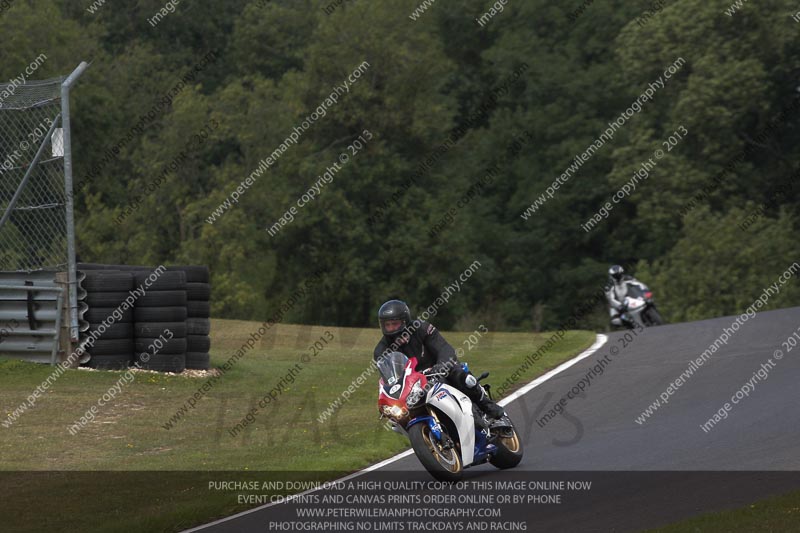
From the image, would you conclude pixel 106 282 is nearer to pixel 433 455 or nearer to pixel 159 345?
pixel 159 345

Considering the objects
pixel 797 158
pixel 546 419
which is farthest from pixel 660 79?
pixel 546 419

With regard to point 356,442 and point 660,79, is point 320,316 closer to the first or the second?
point 660,79

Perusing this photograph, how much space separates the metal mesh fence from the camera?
18.2 meters

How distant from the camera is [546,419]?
573 inches

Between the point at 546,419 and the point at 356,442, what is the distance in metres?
2.31

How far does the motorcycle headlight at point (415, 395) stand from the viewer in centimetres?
1075

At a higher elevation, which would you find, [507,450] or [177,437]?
[507,450]

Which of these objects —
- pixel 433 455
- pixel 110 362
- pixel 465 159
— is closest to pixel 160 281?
pixel 110 362

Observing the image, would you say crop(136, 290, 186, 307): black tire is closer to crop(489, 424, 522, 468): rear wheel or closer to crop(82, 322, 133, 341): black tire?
crop(82, 322, 133, 341): black tire

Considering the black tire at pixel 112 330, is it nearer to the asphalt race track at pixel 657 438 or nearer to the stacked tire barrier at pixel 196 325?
the stacked tire barrier at pixel 196 325

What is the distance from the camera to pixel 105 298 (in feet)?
59.7

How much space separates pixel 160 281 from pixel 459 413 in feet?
27.3

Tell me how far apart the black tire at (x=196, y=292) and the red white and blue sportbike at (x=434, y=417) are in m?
8.43
